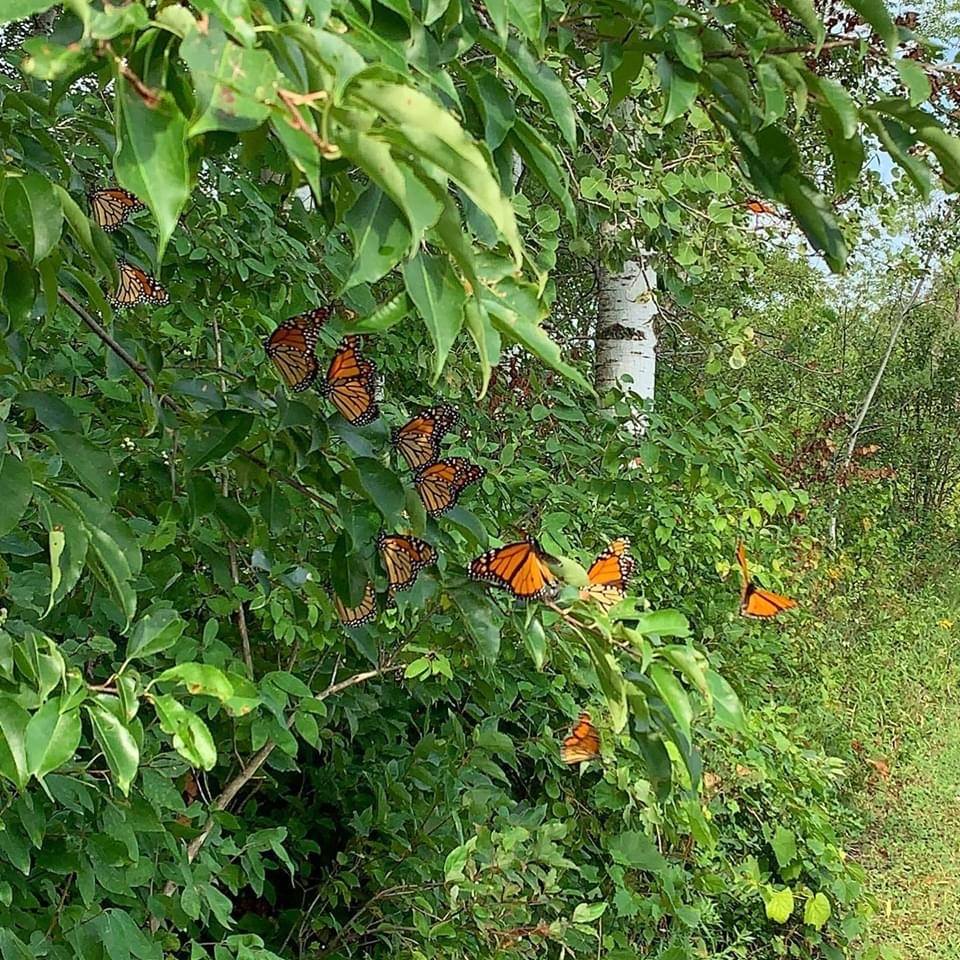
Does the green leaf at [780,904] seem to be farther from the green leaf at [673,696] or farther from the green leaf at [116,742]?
the green leaf at [116,742]

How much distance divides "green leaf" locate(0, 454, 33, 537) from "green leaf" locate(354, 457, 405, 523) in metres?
0.31

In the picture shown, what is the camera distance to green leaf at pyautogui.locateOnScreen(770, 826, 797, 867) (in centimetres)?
276

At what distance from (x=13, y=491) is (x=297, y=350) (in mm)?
492

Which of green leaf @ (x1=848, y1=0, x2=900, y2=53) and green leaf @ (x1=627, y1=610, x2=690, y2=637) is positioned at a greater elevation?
green leaf @ (x1=848, y1=0, x2=900, y2=53)

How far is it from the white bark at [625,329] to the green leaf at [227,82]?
3.19m

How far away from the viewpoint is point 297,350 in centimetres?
133

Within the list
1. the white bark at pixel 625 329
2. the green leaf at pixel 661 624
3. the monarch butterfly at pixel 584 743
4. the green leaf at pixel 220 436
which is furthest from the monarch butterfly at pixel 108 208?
the white bark at pixel 625 329

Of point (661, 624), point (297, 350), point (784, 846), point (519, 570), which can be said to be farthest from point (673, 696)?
point (784, 846)

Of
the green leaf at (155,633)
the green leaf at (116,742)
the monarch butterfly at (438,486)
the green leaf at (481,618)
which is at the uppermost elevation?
the monarch butterfly at (438,486)

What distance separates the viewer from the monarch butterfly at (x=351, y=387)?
51.1 inches

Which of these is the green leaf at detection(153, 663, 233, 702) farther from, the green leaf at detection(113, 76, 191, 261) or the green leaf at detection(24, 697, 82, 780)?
the green leaf at detection(113, 76, 191, 261)

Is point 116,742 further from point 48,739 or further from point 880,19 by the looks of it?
point 880,19

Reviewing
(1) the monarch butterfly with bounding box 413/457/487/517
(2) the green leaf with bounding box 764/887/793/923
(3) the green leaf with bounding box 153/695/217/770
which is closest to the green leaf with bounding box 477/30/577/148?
(1) the monarch butterfly with bounding box 413/457/487/517

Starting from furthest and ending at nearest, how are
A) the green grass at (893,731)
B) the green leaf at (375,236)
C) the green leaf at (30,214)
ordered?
the green grass at (893,731), the green leaf at (30,214), the green leaf at (375,236)
